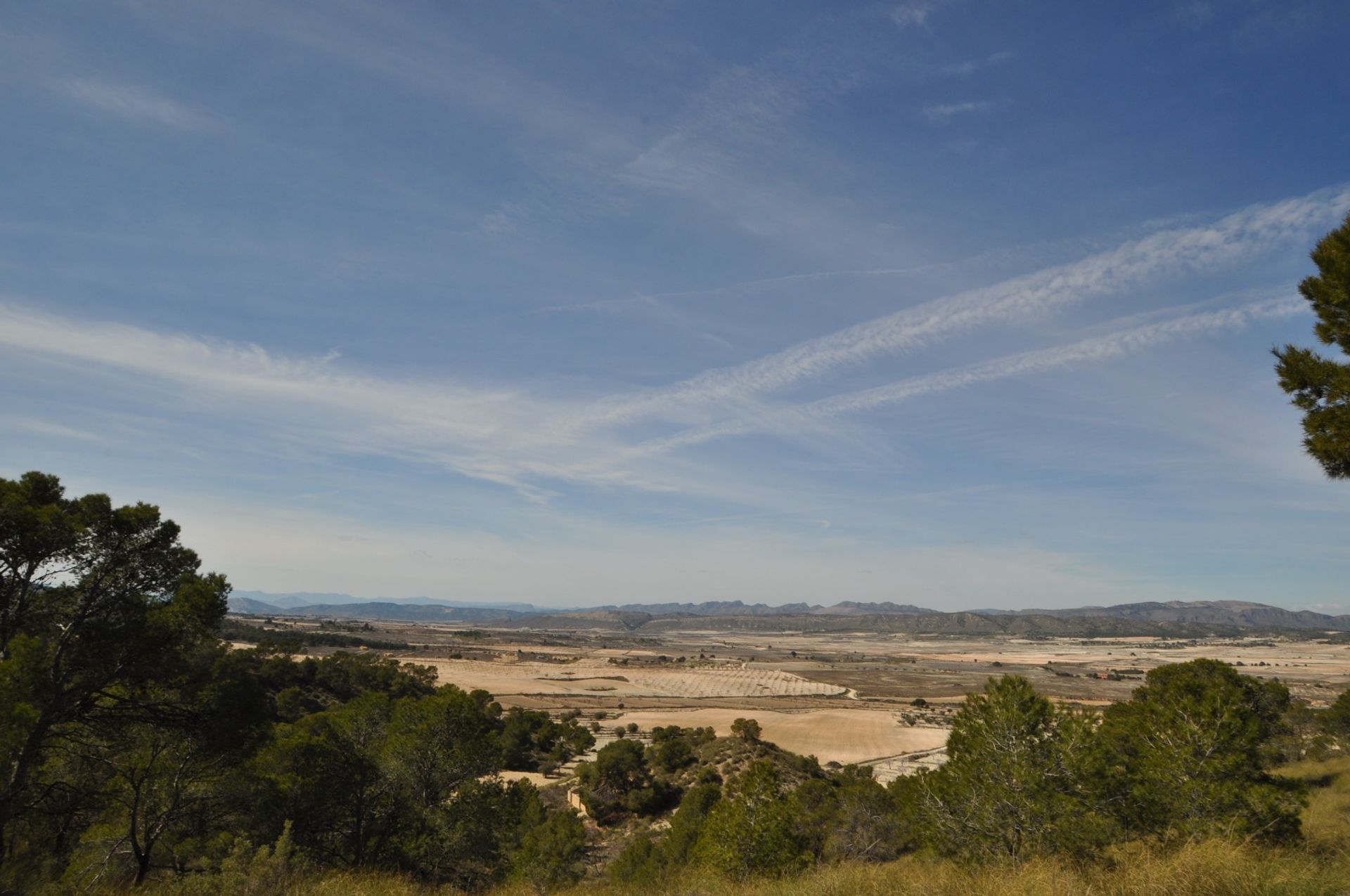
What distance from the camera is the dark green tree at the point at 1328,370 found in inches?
419

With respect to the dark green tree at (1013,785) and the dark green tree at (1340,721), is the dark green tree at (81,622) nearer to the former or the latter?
the dark green tree at (1013,785)

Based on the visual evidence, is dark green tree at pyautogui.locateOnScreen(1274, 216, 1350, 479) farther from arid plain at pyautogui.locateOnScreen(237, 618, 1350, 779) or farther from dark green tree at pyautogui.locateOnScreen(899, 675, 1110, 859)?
arid plain at pyautogui.locateOnScreen(237, 618, 1350, 779)

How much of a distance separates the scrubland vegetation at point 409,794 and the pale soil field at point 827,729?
2869cm

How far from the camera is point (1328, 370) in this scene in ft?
36.4

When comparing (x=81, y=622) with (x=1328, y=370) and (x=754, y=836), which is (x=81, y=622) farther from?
(x=1328, y=370)

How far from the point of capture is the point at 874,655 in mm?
182250

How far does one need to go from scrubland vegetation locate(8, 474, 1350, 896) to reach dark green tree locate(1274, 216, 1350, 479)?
242 inches

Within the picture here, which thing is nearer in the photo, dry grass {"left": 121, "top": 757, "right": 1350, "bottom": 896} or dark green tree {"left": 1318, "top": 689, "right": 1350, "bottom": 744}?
dry grass {"left": 121, "top": 757, "right": 1350, "bottom": 896}

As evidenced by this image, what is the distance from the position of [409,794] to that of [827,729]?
1978 inches

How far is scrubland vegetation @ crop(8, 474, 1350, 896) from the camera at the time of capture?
34.1ft

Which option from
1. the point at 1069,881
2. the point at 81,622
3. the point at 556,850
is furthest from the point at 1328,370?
the point at 556,850

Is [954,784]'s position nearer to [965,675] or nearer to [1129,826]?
[1129,826]

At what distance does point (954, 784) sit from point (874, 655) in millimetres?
178187

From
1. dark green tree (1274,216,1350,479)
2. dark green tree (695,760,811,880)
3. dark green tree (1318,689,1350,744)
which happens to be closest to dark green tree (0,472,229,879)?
dark green tree (695,760,811,880)
